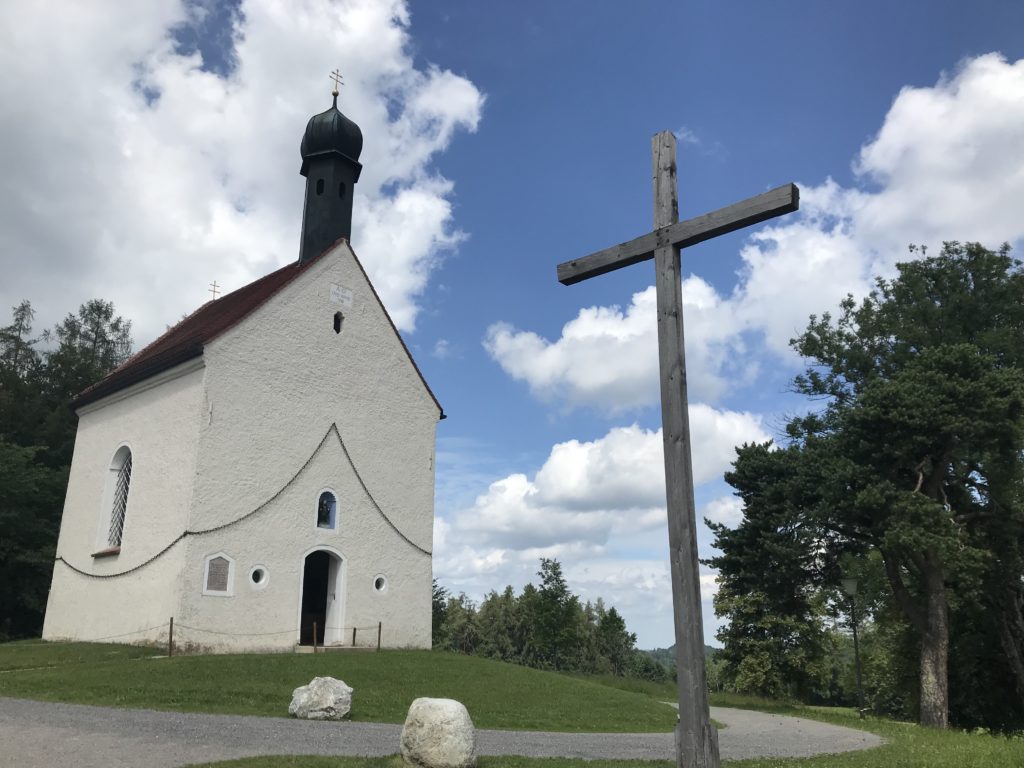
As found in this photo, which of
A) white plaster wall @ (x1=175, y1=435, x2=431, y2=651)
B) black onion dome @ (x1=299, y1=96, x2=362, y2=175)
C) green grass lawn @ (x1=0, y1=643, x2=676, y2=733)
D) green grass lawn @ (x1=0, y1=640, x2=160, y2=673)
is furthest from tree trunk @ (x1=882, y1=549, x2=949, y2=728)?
black onion dome @ (x1=299, y1=96, x2=362, y2=175)

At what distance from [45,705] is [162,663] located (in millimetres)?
4326

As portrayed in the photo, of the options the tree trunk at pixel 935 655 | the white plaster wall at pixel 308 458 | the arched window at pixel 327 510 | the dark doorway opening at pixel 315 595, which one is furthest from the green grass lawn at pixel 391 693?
the arched window at pixel 327 510

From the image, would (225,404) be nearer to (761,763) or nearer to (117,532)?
(117,532)

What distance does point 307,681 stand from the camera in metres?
14.5

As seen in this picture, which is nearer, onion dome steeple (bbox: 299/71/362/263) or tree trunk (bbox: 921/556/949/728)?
tree trunk (bbox: 921/556/949/728)

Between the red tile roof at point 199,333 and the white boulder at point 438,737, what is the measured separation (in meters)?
14.2

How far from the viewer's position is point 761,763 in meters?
9.25

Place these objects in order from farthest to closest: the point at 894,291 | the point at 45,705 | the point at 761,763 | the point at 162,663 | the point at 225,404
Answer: the point at 894,291 < the point at 225,404 < the point at 162,663 < the point at 45,705 < the point at 761,763

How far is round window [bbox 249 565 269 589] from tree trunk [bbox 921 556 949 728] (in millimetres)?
16696

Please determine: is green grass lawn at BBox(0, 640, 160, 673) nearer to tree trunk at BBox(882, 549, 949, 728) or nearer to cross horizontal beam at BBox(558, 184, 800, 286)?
cross horizontal beam at BBox(558, 184, 800, 286)

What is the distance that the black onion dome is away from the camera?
24781 millimetres

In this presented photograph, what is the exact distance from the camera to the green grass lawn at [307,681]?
493 inches

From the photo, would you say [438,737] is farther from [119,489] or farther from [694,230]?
[119,489]

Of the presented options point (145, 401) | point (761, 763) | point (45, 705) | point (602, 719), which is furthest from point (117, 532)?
point (761, 763)
